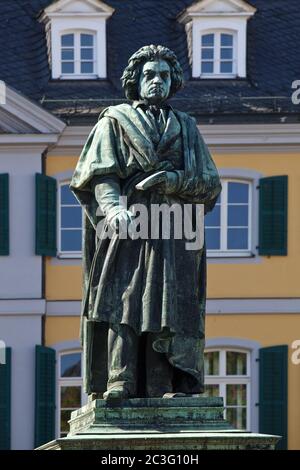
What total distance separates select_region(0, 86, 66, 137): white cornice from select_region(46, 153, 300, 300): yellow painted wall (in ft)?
2.51

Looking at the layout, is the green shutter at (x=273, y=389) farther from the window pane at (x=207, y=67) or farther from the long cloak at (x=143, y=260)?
the long cloak at (x=143, y=260)

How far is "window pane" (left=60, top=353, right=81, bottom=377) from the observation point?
152ft

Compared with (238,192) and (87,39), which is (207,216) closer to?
Result: (238,192)

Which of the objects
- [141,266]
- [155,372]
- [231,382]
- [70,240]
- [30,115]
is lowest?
[231,382]

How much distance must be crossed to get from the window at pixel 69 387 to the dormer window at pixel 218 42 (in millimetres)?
5228

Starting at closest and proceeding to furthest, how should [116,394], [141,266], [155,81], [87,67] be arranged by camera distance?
[116,394]
[141,266]
[155,81]
[87,67]

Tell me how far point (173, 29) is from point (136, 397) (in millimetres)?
32371

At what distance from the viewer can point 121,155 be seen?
16547 mm

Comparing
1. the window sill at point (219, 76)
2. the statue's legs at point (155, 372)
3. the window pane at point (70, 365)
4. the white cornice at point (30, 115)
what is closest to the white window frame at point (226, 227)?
the window sill at point (219, 76)

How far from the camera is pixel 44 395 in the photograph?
150ft

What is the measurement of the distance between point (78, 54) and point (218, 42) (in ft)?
7.72

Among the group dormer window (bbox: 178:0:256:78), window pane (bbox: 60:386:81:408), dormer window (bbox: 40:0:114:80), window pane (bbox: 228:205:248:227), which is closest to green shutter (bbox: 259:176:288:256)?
window pane (bbox: 228:205:248:227)

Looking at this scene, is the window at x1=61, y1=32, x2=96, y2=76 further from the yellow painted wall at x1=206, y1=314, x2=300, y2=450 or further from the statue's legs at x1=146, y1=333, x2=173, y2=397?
the statue's legs at x1=146, y1=333, x2=173, y2=397

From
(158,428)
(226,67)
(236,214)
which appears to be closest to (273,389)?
(236,214)
